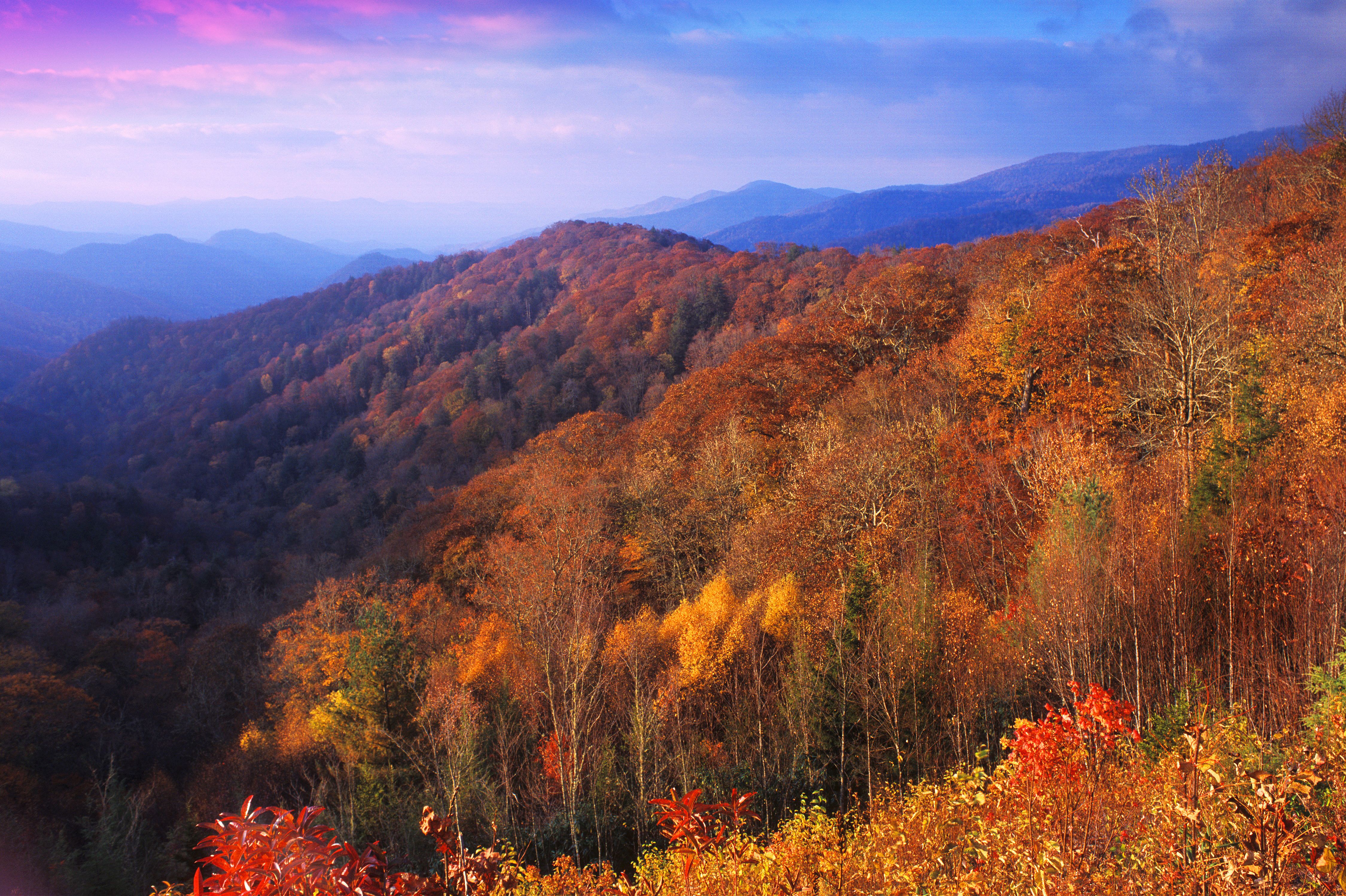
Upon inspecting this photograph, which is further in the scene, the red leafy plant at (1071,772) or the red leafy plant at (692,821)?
the red leafy plant at (1071,772)

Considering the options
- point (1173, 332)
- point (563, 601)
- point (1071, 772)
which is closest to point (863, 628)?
point (1071, 772)

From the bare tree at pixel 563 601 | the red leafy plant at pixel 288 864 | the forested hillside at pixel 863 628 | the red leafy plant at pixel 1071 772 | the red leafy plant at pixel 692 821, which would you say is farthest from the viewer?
the bare tree at pixel 563 601

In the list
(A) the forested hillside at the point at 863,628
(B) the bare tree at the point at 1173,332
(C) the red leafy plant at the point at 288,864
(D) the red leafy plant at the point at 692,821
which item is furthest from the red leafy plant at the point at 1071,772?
(B) the bare tree at the point at 1173,332

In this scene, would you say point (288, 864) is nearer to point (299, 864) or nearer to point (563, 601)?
point (299, 864)

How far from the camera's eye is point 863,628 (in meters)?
15.4

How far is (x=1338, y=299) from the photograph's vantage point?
56.0 feet

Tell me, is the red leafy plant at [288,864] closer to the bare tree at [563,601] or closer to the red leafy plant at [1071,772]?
the red leafy plant at [1071,772]

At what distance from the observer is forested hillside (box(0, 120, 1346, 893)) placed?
7152mm

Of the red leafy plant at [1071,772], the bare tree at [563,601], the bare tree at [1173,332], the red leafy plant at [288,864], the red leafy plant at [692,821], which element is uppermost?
the bare tree at [1173,332]

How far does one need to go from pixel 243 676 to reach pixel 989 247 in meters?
54.2

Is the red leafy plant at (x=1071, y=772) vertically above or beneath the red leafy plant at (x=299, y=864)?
beneath

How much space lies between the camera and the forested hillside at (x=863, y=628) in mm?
7152

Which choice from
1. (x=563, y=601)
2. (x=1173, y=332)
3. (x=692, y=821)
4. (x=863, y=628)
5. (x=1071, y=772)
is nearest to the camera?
(x=692, y=821)

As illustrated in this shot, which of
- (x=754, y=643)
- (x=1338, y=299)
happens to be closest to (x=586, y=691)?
(x=754, y=643)
